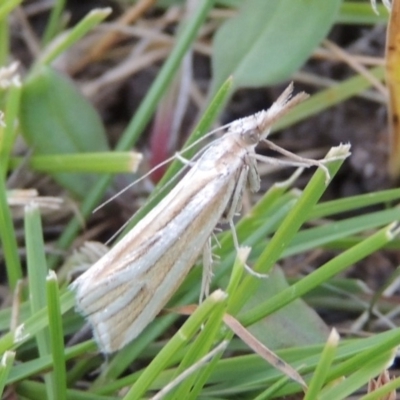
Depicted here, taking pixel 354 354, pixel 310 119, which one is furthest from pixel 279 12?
pixel 354 354

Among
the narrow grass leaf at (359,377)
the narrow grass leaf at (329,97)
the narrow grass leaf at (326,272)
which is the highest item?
the narrow grass leaf at (326,272)

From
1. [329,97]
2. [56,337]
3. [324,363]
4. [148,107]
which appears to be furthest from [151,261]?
[329,97]

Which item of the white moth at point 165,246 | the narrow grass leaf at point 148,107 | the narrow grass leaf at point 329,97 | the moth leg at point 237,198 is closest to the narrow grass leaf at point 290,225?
the white moth at point 165,246

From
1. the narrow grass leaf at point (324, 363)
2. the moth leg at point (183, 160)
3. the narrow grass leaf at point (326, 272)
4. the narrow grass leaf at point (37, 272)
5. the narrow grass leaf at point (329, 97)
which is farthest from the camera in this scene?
the narrow grass leaf at point (329, 97)

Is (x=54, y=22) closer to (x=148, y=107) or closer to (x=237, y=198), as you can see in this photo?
(x=148, y=107)

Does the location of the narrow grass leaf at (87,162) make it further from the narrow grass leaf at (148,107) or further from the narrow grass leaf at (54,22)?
the narrow grass leaf at (54,22)

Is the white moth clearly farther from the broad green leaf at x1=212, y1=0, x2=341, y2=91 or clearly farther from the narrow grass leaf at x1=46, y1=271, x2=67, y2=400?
the broad green leaf at x1=212, y1=0, x2=341, y2=91
